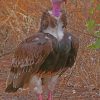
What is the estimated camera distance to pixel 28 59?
4.17 metres

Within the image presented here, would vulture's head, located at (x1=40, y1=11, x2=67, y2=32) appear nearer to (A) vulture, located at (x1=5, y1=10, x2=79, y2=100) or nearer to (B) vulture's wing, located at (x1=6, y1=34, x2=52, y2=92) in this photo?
(A) vulture, located at (x1=5, y1=10, x2=79, y2=100)

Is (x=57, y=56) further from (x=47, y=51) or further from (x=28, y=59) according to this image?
(x=28, y=59)

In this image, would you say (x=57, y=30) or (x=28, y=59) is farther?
(x=28, y=59)

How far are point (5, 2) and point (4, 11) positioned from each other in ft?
0.49

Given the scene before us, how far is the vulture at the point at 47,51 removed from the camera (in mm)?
3988

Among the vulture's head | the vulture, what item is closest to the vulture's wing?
the vulture

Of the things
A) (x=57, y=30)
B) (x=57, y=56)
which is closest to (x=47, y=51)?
(x=57, y=56)

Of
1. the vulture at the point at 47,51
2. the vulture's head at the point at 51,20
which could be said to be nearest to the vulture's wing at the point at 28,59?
the vulture at the point at 47,51

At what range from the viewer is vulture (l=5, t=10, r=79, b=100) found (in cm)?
399

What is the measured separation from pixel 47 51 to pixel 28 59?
0.90 ft

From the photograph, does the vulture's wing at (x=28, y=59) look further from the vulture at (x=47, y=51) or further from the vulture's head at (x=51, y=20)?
the vulture's head at (x=51, y=20)

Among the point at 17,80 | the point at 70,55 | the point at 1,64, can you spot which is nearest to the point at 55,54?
the point at 70,55

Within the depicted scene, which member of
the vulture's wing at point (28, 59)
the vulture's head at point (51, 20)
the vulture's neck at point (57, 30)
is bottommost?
the vulture's wing at point (28, 59)

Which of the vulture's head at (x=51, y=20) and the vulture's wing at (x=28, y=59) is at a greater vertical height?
the vulture's head at (x=51, y=20)
